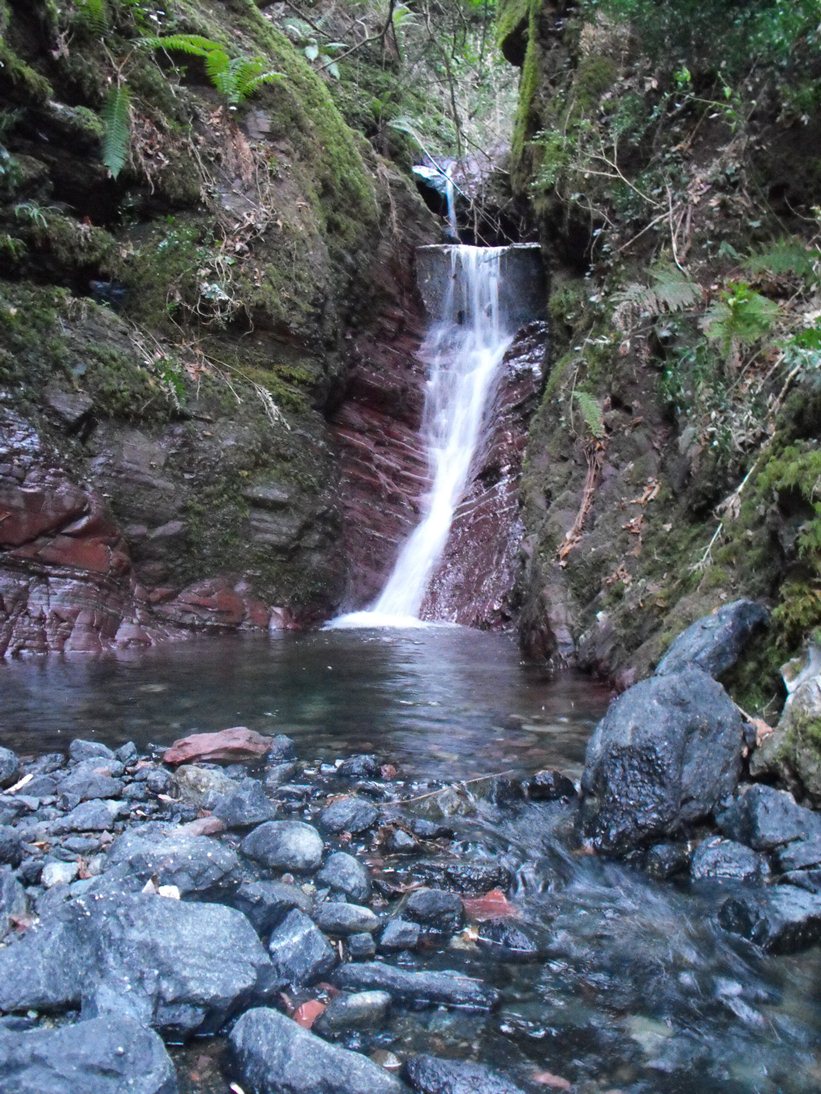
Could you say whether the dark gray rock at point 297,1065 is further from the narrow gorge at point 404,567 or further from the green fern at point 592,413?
the green fern at point 592,413

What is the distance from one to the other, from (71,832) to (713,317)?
180 inches

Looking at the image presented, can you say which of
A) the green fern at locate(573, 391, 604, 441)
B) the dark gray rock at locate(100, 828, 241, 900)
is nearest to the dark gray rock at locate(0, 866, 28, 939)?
the dark gray rock at locate(100, 828, 241, 900)

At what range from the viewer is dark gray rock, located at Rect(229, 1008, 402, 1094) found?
66.9 inches

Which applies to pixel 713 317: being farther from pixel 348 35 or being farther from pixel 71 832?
pixel 348 35

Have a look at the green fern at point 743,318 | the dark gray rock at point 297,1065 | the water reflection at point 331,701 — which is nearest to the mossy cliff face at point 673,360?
the green fern at point 743,318

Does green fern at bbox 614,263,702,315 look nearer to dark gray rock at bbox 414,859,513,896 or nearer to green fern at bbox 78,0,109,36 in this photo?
dark gray rock at bbox 414,859,513,896

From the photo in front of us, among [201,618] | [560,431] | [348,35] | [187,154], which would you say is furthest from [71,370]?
[348,35]

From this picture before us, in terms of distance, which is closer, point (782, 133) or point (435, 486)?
point (782, 133)

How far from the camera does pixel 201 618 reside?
841 centimetres

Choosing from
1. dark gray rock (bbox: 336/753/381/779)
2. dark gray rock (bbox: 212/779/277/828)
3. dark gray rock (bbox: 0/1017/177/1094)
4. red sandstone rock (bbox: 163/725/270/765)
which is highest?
dark gray rock (bbox: 0/1017/177/1094)

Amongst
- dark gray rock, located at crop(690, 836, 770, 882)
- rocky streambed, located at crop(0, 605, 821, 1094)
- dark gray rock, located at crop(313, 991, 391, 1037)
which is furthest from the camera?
dark gray rock, located at crop(690, 836, 770, 882)

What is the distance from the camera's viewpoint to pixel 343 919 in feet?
7.96

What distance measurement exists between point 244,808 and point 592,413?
16.8 ft

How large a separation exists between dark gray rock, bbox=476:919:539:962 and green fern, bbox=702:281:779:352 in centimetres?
395
